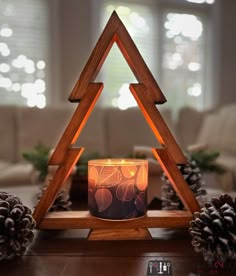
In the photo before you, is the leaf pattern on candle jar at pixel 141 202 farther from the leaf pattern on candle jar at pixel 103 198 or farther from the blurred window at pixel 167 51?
the blurred window at pixel 167 51

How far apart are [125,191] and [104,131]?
2.10 meters

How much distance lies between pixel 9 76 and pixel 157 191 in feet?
7.65

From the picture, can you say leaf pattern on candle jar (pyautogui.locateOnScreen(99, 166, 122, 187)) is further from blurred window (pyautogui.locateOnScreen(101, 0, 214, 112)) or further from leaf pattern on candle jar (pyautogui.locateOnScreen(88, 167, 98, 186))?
blurred window (pyautogui.locateOnScreen(101, 0, 214, 112))

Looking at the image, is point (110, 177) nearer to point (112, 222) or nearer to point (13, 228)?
point (112, 222)

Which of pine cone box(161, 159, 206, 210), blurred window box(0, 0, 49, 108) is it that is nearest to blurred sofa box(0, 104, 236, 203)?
blurred window box(0, 0, 49, 108)

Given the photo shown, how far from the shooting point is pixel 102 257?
0.54 m

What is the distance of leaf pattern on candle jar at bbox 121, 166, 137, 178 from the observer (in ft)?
2.02

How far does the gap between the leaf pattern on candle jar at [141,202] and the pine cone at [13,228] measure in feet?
0.65

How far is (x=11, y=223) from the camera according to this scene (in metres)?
0.52

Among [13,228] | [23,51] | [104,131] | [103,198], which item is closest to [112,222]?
[103,198]

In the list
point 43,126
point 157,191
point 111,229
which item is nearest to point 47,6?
point 43,126

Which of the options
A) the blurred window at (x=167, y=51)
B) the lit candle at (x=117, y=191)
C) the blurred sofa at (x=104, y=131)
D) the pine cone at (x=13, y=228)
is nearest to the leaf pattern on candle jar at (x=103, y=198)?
the lit candle at (x=117, y=191)

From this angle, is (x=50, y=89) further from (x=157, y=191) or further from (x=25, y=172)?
(x=157, y=191)

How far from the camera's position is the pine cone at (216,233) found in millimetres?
490
